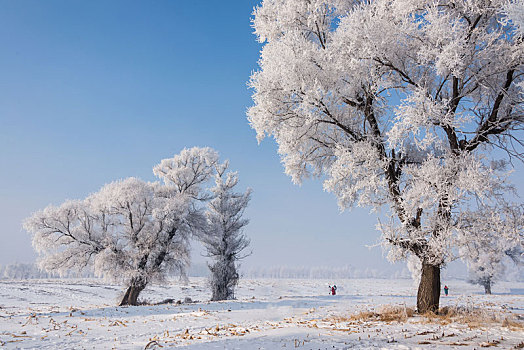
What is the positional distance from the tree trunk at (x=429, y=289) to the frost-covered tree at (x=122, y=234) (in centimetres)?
1606

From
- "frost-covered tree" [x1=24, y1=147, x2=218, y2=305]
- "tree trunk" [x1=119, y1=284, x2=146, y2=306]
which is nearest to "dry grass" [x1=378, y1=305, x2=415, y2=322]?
"frost-covered tree" [x1=24, y1=147, x2=218, y2=305]

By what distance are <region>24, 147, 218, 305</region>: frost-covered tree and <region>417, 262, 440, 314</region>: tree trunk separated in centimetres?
1606

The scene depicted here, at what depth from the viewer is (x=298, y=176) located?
1131cm

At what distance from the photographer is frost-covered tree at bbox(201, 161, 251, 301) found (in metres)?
25.8

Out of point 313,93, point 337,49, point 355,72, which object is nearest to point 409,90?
point 355,72

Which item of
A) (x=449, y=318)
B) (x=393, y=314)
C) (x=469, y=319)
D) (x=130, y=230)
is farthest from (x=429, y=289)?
(x=130, y=230)

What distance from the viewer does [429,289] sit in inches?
364

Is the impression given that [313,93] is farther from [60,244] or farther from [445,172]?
[60,244]

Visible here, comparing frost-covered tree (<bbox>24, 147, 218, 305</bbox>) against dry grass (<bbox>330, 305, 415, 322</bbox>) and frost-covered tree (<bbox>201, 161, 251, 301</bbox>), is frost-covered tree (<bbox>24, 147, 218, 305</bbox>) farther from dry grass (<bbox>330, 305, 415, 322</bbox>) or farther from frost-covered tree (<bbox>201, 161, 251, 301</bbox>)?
dry grass (<bbox>330, 305, 415, 322</bbox>)

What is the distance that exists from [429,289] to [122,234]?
19031mm

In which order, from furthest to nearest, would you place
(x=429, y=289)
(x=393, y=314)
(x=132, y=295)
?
(x=132, y=295) < (x=429, y=289) < (x=393, y=314)

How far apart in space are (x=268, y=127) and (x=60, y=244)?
18.4 metres

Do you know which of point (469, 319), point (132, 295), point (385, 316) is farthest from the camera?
point (132, 295)

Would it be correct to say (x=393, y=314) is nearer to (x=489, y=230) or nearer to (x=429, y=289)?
(x=429, y=289)
